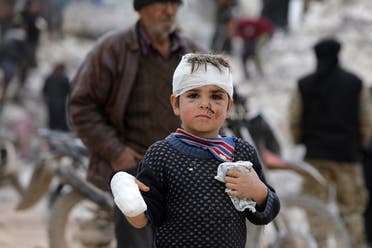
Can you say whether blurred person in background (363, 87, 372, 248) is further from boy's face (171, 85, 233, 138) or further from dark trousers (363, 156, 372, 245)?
boy's face (171, 85, 233, 138)

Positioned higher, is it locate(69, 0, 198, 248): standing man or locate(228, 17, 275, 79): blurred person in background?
locate(69, 0, 198, 248): standing man

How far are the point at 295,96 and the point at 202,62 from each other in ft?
14.3

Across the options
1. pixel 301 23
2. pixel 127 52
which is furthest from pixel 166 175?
pixel 301 23

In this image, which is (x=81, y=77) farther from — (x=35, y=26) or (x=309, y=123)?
(x=35, y=26)

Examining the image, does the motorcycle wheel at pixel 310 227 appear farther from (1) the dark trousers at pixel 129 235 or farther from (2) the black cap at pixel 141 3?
(2) the black cap at pixel 141 3

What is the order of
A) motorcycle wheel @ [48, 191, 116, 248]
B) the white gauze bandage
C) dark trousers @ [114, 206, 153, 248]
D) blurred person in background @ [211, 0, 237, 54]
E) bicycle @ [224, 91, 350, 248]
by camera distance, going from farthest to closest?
blurred person in background @ [211, 0, 237, 54]
motorcycle wheel @ [48, 191, 116, 248]
bicycle @ [224, 91, 350, 248]
dark trousers @ [114, 206, 153, 248]
the white gauze bandage

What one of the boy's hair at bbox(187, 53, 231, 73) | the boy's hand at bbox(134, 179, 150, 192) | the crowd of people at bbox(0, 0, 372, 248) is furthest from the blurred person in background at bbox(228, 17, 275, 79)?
the boy's hand at bbox(134, 179, 150, 192)

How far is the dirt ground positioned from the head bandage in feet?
16.0

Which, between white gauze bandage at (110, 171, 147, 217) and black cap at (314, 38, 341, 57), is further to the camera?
black cap at (314, 38, 341, 57)

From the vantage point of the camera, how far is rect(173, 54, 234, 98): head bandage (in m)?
3.10

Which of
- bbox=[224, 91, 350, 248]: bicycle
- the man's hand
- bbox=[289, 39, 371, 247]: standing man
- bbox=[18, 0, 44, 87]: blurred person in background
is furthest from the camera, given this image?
bbox=[18, 0, 44, 87]: blurred person in background

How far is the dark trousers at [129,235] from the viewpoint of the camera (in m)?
4.51

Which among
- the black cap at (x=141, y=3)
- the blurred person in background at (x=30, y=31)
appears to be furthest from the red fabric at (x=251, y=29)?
the black cap at (x=141, y=3)

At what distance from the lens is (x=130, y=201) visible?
2855 millimetres
